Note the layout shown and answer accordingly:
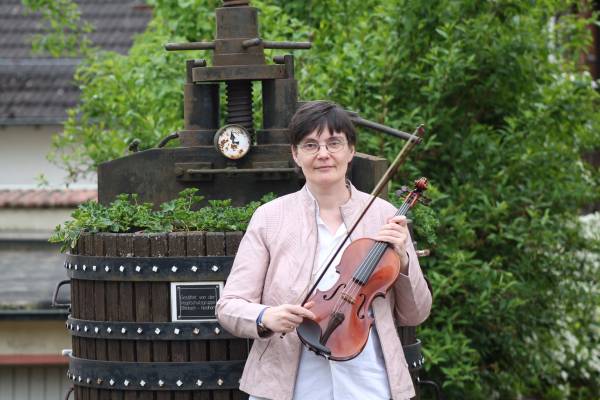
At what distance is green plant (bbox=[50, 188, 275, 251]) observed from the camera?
601cm

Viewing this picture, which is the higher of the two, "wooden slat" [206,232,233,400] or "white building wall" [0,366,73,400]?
"wooden slat" [206,232,233,400]

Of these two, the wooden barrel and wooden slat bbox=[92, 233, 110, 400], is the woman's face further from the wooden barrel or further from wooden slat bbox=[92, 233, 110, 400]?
wooden slat bbox=[92, 233, 110, 400]

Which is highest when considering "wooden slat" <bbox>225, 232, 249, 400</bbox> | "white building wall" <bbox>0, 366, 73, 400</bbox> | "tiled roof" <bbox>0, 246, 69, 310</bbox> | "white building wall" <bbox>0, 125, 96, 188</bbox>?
"white building wall" <bbox>0, 125, 96, 188</bbox>

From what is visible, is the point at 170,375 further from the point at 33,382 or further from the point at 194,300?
the point at 33,382

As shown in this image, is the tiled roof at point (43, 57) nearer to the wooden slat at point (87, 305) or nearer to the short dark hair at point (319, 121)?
the wooden slat at point (87, 305)

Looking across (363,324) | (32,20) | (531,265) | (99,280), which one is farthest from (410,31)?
(32,20)

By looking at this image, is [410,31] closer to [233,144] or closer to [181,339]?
[233,144]

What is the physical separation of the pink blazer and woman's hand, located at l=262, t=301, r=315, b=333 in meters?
0.08

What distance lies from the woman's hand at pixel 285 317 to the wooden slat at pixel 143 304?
50.0 inches

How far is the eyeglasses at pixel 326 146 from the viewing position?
490cm

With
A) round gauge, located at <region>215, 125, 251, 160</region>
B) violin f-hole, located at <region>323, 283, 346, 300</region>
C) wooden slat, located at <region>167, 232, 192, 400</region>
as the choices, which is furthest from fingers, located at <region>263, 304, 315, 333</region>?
round gauge, located at <region>215, 125, 251, 160</region>

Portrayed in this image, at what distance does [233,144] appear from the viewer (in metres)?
6.64

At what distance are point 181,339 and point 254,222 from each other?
1007mm

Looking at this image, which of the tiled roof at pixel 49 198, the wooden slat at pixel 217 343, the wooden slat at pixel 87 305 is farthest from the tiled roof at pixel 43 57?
the wooden slat at pixel 217 343
